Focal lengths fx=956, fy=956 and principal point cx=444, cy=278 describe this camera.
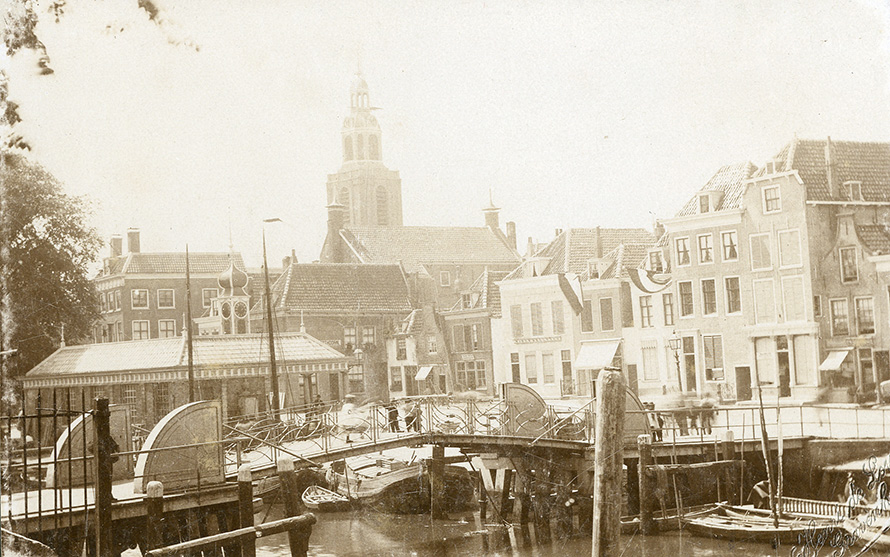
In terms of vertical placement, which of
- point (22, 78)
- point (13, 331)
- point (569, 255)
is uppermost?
point (22, 78)

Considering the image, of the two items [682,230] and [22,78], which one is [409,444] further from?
[22,78]

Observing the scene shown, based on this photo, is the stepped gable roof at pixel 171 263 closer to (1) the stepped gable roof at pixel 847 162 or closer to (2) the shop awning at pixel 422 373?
(2) the shop awning at pixel 422 373

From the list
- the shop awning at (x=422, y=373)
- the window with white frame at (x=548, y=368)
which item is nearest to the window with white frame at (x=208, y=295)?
the shop awning at (x=422, y=373)

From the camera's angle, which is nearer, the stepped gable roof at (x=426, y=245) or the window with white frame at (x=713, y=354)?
the stepped gable roof at (x=426, y=245)

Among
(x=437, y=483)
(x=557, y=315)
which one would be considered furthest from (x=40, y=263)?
(x=437, y=483)

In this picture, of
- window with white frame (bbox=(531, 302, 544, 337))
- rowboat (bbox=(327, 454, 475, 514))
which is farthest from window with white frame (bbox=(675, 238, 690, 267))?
rowboat (bbox=(327, 454, 475, 514))

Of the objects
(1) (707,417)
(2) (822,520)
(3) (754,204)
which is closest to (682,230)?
(3) (754,204)
